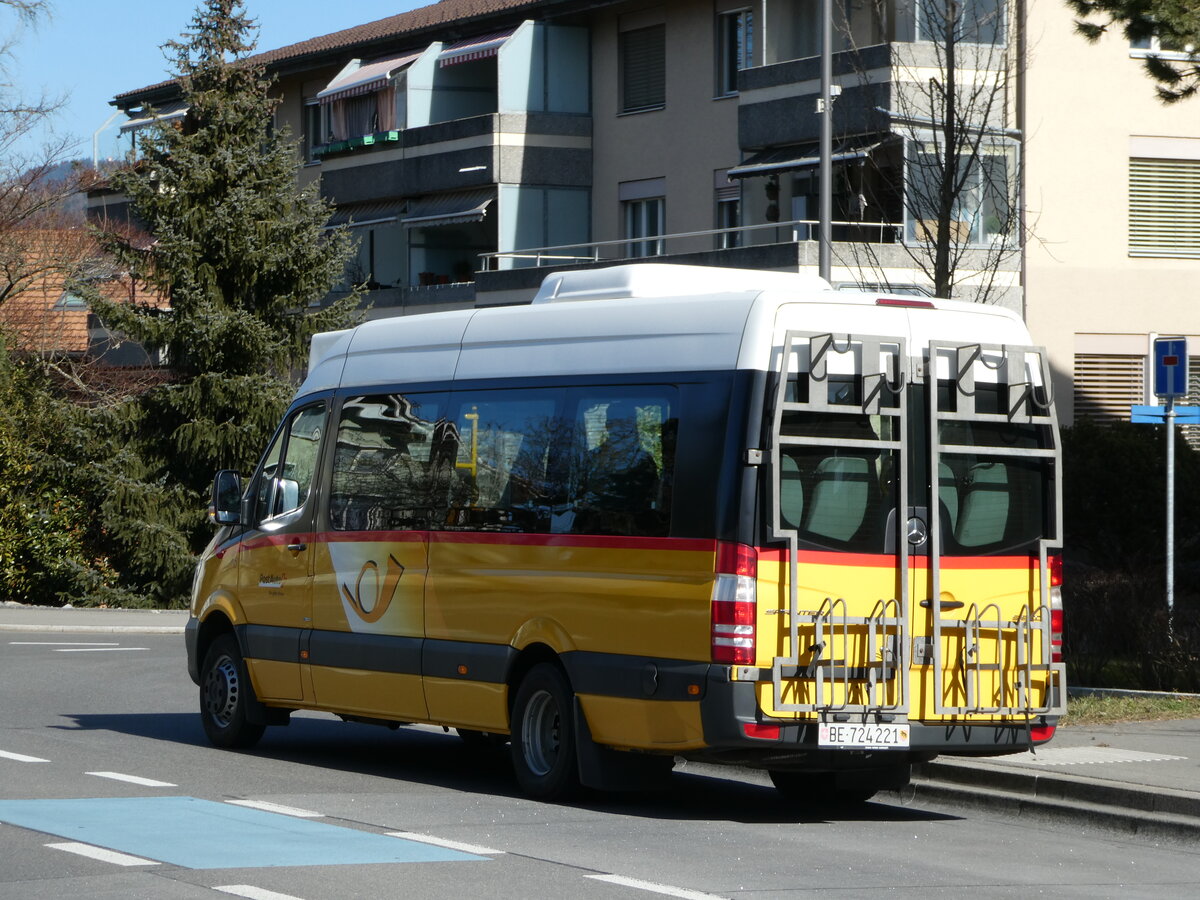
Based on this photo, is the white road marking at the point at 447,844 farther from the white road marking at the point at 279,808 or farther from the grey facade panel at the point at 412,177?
the grey facade panel at the point at 412,177

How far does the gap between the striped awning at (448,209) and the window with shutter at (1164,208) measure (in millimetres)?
13741

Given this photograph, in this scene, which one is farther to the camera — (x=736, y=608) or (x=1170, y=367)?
(x=1170, y=367)

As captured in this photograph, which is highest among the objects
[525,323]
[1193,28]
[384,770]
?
[1193,28]

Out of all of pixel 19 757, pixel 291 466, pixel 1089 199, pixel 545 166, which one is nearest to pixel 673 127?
pixel 545 166

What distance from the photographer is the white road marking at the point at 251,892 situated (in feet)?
25.2

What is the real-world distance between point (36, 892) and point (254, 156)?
2507 centimetres

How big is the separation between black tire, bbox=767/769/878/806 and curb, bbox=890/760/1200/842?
28cm

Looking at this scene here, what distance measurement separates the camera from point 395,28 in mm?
49562

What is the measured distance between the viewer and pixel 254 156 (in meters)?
31.8

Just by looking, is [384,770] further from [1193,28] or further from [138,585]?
[138,585]

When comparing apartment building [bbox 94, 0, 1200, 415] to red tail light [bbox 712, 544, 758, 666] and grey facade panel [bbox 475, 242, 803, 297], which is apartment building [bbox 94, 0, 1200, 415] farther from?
red tail light [bbox 712, 544, 758, 666]

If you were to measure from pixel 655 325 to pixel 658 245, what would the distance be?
2998 cm

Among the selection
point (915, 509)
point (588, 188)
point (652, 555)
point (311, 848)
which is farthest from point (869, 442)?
point (588, 188)

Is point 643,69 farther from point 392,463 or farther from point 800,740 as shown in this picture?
point 800,740
